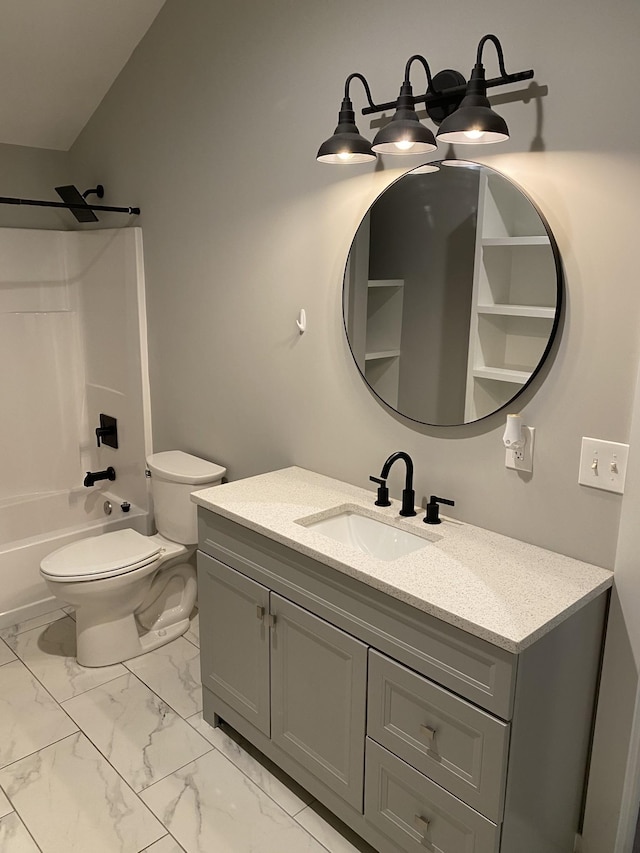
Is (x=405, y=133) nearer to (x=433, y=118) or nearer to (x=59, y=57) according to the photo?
(x=433, y=118)

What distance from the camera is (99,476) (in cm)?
361

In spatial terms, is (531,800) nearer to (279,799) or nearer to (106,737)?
(279,799)

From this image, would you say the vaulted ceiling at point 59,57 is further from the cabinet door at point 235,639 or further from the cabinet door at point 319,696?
the cabinet door at point 319,696

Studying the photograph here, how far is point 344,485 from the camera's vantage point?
2424 mm

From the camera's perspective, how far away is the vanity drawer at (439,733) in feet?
5.03

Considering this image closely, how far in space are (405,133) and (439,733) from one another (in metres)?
1.48

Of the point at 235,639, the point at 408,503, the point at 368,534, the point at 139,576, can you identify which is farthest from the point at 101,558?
the point at 408,503

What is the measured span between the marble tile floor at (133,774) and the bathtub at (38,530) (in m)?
0.36

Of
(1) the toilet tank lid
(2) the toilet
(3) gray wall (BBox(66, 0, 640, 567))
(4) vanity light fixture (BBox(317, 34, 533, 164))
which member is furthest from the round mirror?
(2) the toilet

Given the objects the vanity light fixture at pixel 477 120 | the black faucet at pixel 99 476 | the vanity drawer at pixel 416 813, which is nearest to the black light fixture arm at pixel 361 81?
the vanity light fixture at pixel 477 120

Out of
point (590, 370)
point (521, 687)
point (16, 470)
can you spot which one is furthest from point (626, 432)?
point (16, 470)

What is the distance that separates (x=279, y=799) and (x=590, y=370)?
5.13 feet

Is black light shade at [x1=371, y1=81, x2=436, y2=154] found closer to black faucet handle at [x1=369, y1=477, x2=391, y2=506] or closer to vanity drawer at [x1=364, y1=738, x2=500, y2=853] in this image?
black faucet handle at [x1=369, y1=477, x2=391, y2=506]

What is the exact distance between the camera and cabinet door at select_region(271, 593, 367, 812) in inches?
73.0
